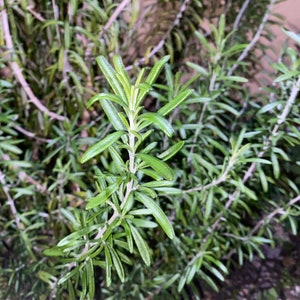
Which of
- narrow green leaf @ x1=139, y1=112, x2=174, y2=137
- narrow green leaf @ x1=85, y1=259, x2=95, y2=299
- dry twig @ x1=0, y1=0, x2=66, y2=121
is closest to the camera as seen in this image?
narrow green leaf @ x1=139, y1=112, x2=174, y2=137

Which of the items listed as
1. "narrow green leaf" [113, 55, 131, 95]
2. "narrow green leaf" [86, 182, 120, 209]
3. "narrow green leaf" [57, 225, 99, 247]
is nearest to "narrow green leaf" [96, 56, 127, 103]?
"narrow green leaf" [113, 55, 131, 95]

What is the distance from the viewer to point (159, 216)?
606 millimetres

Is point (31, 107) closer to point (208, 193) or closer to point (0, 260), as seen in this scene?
point (0, 260)

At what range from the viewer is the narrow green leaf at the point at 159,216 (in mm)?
591

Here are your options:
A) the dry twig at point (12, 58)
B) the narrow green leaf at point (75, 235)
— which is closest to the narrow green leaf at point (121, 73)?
the narrow green leaf at point (75, 235)

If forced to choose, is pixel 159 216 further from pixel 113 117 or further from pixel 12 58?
pixel 12 58

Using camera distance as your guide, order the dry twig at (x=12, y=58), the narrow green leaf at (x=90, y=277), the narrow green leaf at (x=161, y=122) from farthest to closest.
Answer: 1. the dry twig at (x=12, y=58)
2. the narrow green leaf at (x=90, y=277)
3. the narrow green leaf at (x=161, y=122)

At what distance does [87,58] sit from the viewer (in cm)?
112

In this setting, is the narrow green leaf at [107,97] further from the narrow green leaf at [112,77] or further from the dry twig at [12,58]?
the dry twig at [12,58]

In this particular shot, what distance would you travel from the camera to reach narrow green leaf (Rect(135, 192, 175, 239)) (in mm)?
591

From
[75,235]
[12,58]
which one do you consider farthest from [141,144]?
[12,58]

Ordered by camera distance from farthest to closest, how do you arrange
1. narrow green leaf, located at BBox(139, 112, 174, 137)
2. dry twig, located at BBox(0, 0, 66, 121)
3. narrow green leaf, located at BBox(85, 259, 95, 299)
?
dry twig, located at BBox(0, 0, 66, 121)
narrow green leaf, located at BBox(85, 259, 95, 299)
narrow green leaf, located at BBox(139, 112, 174, 137)

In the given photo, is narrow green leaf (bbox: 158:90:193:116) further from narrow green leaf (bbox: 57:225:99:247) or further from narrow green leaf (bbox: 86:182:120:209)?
narrow green leaf (bbox: 57:225:99:247)

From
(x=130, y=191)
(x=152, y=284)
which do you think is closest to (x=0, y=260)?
(x=152, y=284)
